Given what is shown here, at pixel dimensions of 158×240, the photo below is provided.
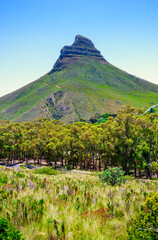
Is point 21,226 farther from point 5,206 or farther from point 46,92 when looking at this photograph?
point 46,92

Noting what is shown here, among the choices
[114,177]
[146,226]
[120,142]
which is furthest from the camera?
[120,142]

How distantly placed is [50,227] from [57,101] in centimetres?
16950

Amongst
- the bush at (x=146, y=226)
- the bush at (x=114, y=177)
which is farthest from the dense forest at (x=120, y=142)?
the bush at (x=146, y=226)

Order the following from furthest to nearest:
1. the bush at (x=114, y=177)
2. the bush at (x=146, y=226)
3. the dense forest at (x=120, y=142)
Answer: the dense forest at (x=120, y=142)
the bush at (x=114, y=177)
the bush at (x=146, y=226)

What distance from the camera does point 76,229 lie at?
12.8 ft

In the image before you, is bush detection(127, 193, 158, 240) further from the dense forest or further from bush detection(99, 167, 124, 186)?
the dense forest

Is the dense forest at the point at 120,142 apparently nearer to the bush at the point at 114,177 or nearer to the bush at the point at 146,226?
the bush at the point at 114,177

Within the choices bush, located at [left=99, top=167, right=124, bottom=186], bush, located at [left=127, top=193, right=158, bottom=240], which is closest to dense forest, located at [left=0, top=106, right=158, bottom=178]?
bush, located at [left=99, top=167, right=124, bottom=186]

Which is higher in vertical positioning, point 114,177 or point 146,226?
point 146,226

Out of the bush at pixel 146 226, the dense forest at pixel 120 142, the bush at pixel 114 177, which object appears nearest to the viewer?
the bush at pixel 146 226

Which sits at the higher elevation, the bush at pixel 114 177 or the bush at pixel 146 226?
the bush at pixel 146 226

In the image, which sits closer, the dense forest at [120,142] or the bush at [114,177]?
the bush at [114,177]

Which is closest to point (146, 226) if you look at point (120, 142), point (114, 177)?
point (114, 177)

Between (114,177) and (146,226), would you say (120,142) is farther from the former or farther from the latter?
(146,226)
